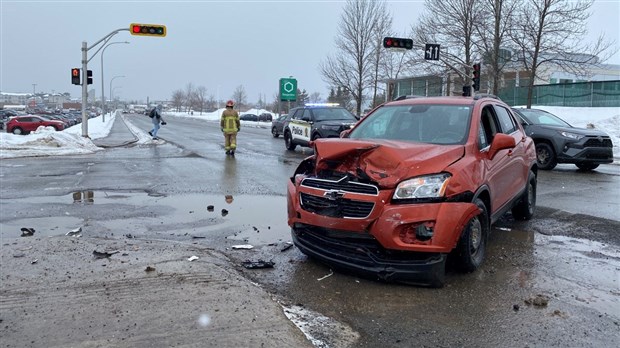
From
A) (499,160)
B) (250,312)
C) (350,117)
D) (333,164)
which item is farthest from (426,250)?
(350,117)

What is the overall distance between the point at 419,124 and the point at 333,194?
1.75 m

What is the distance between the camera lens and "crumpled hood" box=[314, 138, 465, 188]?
4422 mm

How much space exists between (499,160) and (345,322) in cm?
289

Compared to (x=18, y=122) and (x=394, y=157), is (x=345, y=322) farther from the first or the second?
(x=18, y=122)

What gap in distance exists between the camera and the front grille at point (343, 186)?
4.38 m

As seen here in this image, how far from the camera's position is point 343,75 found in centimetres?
4359

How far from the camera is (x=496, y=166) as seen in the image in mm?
5512

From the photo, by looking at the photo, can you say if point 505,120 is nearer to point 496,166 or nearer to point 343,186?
point 496,166

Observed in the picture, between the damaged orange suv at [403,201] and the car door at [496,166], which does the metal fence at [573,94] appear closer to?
the car door at [496,166]

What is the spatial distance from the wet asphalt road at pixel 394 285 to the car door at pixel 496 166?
23.9 inches

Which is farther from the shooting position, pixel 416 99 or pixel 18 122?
pixel 18 122

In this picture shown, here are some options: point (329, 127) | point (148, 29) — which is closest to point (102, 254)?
point (329, 127)

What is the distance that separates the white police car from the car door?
36.8ft

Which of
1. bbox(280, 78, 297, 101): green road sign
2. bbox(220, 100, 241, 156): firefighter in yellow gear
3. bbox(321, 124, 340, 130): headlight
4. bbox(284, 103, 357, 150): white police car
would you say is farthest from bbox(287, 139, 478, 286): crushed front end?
bbox(280, 78, 297, 101): green road sign
